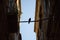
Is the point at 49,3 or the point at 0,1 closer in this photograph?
the point at 0,1

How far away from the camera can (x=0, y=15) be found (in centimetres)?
1558

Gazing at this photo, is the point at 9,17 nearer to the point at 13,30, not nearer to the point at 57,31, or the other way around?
the point at 13,30

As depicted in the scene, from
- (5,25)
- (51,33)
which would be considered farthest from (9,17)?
(51,33)

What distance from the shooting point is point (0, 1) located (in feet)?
51.8

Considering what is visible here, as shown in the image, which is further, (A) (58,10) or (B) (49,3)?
(B) (49,3)

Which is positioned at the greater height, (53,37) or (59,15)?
(59,15)

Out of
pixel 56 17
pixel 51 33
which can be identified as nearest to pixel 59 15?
pixel 56 17

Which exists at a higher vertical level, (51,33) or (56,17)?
(56,17)

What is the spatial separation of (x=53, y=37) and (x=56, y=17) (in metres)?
1.30

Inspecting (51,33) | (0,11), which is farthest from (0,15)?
(51,33)

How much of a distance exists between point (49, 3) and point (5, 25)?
3.34 metres

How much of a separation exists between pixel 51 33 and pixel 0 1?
3543 millimetres

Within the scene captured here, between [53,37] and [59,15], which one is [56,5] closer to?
[59,15]

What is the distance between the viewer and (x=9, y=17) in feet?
52.8
